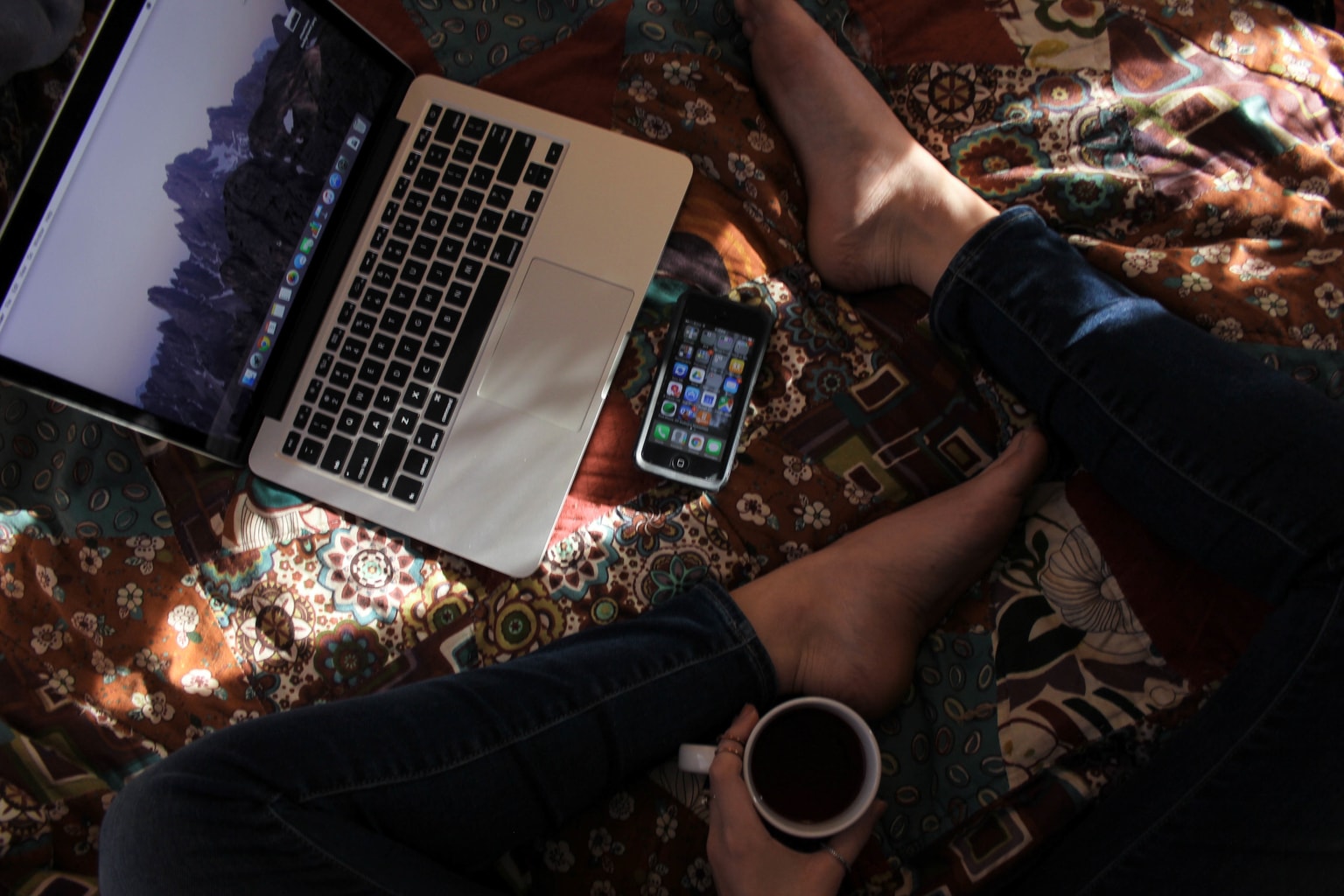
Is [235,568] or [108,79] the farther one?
[235,568]

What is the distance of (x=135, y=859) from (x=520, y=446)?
467 millimetres

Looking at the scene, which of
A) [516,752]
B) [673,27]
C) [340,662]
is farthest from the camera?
[673,27]

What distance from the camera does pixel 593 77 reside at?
0.90m

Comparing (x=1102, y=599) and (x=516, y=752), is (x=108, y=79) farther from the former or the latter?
(x=1102, y=599)

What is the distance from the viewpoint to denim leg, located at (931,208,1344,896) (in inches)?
24.4

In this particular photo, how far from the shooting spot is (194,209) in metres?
0.68

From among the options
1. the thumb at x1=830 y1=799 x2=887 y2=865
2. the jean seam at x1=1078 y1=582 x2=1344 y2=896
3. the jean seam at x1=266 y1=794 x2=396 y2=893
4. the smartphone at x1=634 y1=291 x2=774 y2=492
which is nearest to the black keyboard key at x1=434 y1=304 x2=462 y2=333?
the smartphone at x1=634 y1=291 x2=774 y2=492

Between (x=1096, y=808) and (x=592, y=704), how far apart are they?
463 millimetres

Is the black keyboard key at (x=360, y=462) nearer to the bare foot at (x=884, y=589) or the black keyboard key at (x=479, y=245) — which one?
the black keyboard key at (x=479, y=245)

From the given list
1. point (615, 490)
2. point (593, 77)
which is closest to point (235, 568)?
point (615, 490)

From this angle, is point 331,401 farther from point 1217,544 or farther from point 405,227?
point 1217,544

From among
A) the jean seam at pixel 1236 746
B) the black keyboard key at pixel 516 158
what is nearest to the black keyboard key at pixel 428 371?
the black keyboard key at pixel 516 158

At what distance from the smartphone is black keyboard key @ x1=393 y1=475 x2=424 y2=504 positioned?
223mm

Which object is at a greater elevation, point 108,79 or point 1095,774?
point 108,79
